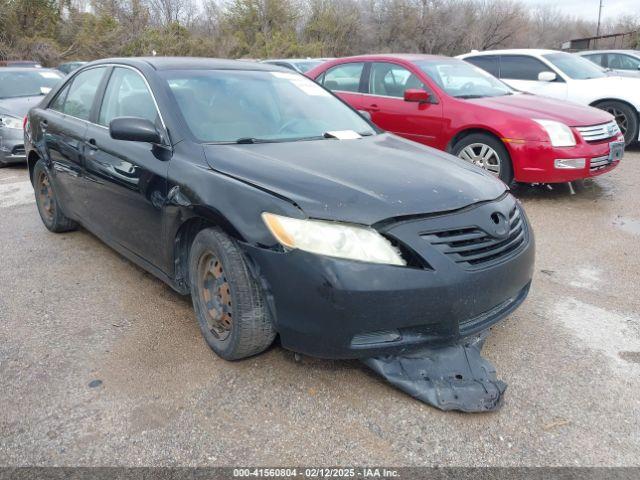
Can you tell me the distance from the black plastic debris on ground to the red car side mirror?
419 cm

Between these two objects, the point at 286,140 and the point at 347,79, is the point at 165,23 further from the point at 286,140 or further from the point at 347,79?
the point at 286,140

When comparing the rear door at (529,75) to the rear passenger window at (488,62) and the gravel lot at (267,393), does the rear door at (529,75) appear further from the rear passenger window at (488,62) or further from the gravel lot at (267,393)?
the gravel lot at (267,393)

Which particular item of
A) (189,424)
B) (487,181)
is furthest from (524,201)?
(189,424)

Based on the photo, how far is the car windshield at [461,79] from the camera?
20.9ft

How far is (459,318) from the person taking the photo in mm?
2408

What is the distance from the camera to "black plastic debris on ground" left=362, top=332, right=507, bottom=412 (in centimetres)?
240

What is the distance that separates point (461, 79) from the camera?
6.59m

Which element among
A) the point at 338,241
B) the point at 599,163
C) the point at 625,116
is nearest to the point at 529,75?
the point at 625,116

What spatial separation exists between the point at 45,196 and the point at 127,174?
6.86 feet

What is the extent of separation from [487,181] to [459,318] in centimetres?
91

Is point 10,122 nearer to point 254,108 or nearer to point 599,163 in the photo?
point 254,108

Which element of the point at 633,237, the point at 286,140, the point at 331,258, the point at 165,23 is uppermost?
the point at 165,23

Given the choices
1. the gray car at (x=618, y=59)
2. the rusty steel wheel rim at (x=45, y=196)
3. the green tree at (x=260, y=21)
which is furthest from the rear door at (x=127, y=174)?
the green tree at (x=260, y=21)

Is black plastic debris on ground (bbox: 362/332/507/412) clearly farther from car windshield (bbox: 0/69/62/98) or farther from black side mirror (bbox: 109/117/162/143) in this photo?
car windshield (bbox: 0/69/62/98)
